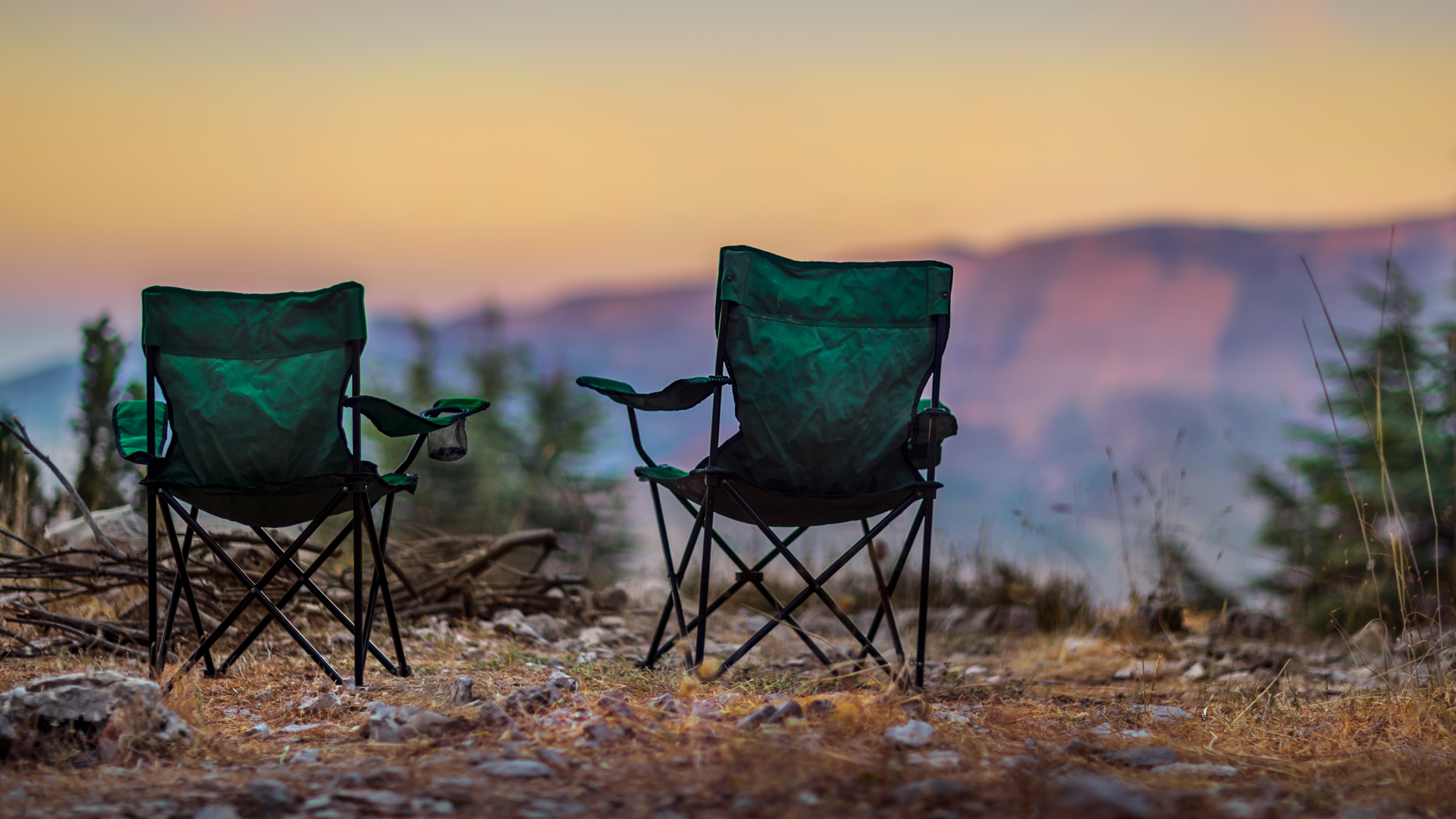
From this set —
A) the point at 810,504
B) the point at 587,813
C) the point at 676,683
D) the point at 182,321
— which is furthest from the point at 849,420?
the point at 182,321

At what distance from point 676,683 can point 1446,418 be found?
6137 mm

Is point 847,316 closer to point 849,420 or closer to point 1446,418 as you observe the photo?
point 849,420

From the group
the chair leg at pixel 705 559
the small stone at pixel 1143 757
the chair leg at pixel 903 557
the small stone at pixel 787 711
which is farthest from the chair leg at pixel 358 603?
the small stone at pixel 1143 757

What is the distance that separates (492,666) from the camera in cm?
323

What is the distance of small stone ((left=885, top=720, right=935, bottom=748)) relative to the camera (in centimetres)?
210

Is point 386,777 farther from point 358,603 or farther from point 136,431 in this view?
point 136,431

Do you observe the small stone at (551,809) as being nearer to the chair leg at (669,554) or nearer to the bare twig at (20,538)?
the chair leg at (669,554)

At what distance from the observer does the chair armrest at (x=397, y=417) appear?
286 centimetres

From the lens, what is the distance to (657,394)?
9.74 ft

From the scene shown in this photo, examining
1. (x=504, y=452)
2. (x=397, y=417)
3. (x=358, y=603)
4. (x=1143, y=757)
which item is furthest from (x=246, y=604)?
(x=504, y=452)

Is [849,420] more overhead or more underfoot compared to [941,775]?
more overhead

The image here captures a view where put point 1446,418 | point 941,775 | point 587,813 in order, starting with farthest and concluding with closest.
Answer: point 1446,418 → point 941,775 → point 587,813

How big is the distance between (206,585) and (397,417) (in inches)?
46.8

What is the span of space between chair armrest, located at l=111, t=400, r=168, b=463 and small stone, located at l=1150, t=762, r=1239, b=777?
2577 mm
